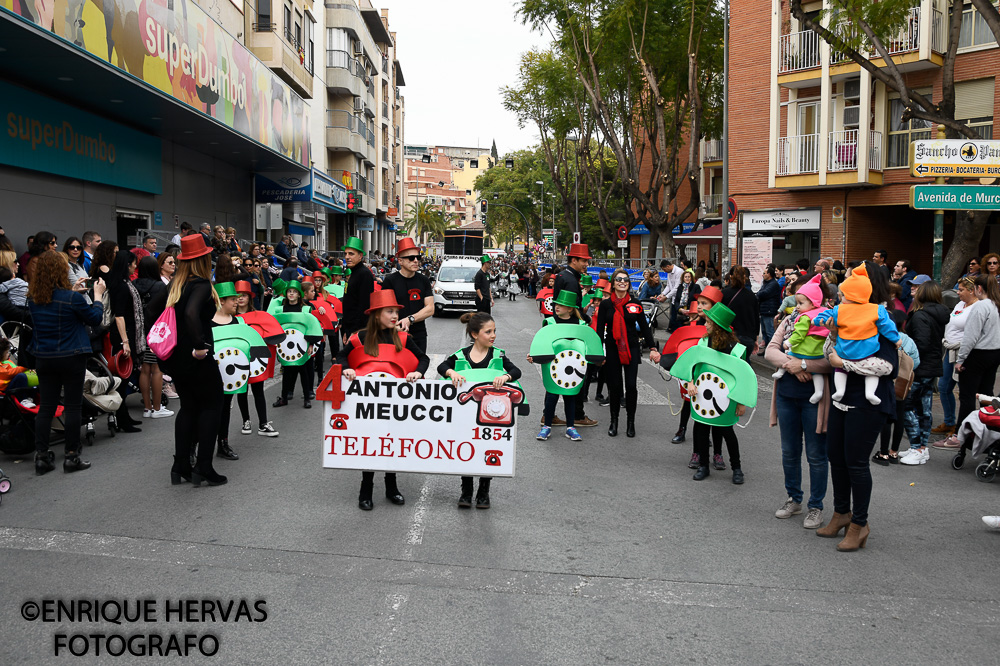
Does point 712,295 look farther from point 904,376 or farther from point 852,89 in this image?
point 852,89

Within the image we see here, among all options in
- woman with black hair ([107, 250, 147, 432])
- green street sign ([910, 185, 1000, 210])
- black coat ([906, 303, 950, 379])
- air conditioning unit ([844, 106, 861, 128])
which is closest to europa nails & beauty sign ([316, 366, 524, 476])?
woman with black hair ([107, 250, 147, 432])

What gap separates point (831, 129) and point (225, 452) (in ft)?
83.4

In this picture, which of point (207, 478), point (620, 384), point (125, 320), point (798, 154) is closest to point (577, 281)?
point (620, 384)

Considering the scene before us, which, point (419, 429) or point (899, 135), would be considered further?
point (899, 135)

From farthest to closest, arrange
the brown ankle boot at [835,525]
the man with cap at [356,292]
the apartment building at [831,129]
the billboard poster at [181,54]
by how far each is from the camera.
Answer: the apartment building at [831,129], the billboard poster at [181,54], the man with cap at [356,292], the brown ankle boot at [835,525]

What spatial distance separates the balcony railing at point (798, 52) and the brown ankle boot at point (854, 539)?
26.0m

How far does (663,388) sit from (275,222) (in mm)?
16854

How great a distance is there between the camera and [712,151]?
4891 centimetres

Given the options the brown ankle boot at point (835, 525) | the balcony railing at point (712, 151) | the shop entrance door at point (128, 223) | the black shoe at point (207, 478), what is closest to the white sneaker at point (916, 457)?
the brown ankle boot at point (835, 525)

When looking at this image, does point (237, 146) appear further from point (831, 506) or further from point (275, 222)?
point (831, 506)

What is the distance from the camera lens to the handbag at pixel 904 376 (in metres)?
7.76

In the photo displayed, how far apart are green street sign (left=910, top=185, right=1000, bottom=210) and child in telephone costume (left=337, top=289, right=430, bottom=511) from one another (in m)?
8.94

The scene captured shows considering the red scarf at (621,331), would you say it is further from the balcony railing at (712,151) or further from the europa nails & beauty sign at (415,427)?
the balcony railing at (712,151)

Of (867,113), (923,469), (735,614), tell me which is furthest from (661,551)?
(867,113)
